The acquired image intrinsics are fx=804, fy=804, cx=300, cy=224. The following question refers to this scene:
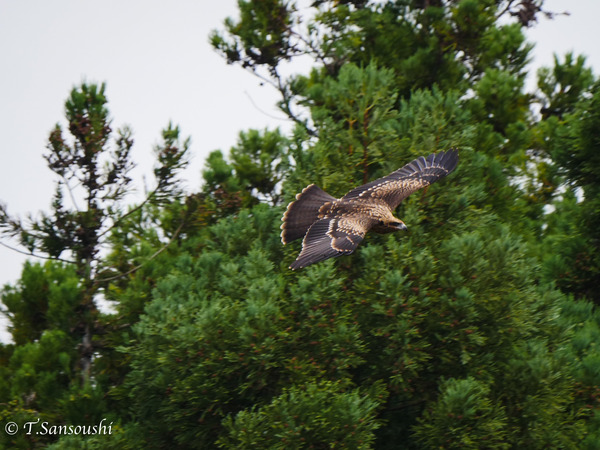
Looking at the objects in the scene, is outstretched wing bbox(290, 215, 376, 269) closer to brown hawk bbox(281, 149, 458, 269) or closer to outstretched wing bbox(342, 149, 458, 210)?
brown hawk bbox(281, 149, 458, 269)

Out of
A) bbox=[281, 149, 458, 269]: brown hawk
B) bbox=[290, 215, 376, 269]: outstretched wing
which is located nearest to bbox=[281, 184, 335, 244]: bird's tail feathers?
bbox=[281, 149, 458, 269]: brown hawk

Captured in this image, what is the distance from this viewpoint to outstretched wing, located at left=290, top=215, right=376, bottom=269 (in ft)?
22.6

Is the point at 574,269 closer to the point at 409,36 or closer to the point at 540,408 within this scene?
the point at 540,408

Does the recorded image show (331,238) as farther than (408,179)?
No

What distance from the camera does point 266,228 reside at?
34.4 feet

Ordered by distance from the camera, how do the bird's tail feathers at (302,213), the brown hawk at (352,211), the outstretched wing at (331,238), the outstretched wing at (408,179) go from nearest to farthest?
1. the outstretched wing at (331,238)
2. the brown hawk at (352,211)
3. the bird's tail feathers at (302,213)
4. the outstretched wing at (408,179)

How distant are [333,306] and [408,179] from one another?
1748mm

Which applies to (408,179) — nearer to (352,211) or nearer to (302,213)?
(352,211)

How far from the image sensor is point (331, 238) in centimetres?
739

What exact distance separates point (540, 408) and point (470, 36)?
691cm

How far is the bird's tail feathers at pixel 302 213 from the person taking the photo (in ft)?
26.8

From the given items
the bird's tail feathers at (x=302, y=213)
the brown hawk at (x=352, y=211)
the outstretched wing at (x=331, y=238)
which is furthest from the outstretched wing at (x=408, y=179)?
the outstretched wing at (x=331, y=238)

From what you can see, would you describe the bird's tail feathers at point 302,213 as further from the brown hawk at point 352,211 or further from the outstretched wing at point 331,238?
the outstretched wing at point 331,238

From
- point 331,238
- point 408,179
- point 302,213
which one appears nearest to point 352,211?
point 302,213
